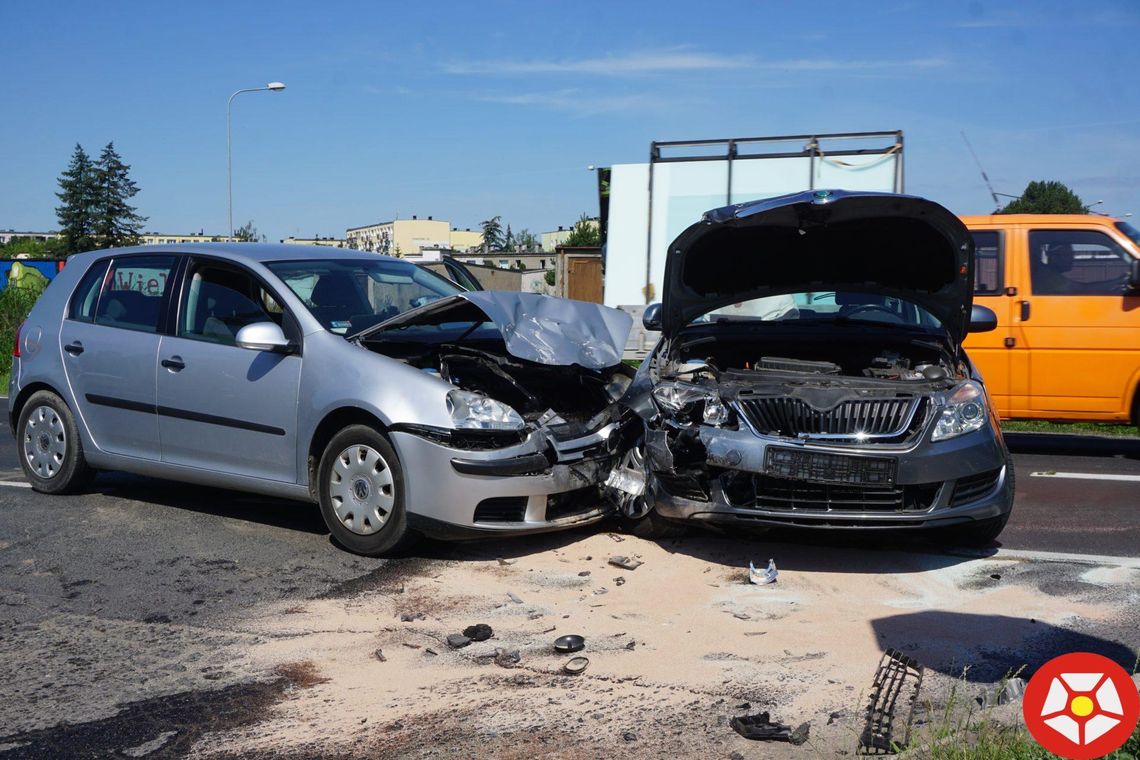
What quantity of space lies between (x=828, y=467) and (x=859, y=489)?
0.63ft

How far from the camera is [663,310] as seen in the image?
6.84 metres

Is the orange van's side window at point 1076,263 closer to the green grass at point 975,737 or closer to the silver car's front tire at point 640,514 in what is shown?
the silver car's front tire at point 640,514

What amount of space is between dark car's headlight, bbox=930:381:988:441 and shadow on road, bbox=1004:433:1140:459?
4.59 meters

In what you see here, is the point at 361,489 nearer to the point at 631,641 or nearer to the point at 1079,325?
the point at 631,641

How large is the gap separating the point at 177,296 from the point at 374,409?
188cm

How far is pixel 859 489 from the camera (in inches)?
210

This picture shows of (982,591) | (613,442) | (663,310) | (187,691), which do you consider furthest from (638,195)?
(187,691)

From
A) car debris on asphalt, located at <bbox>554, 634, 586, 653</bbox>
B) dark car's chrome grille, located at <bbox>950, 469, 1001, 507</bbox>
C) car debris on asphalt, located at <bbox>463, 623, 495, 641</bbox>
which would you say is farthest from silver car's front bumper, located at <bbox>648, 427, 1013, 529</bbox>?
car debris on asphalt, located at <bbox>463, 623, 495, 641</bbox>

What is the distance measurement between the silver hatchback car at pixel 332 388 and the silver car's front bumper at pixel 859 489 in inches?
32.9

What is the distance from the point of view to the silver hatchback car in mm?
5664

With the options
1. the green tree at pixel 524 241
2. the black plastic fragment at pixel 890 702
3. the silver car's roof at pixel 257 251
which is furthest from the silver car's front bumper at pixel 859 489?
the green tree at pixel 524 241

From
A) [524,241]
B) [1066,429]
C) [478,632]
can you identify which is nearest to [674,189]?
[1066,429]

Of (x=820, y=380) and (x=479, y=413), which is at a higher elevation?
(x=820, y=380)

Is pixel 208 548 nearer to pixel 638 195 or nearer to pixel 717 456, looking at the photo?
pixel 717 456
